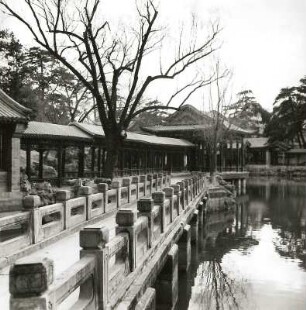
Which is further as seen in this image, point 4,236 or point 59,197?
point 4,236

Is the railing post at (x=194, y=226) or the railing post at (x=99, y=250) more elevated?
the railing post at (x=99, y=250)

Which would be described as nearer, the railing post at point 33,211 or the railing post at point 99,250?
the railing post at point 99,250

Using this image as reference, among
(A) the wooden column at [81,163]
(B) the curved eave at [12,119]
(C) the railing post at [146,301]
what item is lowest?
(C) the railing post at [146,301]

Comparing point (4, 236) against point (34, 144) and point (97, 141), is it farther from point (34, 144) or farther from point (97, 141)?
point (97, 141)

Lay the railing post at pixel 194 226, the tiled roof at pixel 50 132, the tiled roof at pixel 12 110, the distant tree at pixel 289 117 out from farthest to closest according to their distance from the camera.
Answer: the distant tree at pixel 289 117, the tiled roof at pixel 50 132, the railing post at pixel 194 226, the tiled roof at pixel 12 110

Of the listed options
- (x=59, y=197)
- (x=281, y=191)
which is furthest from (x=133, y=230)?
(x=281, y=191)

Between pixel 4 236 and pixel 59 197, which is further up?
pixel 59 197

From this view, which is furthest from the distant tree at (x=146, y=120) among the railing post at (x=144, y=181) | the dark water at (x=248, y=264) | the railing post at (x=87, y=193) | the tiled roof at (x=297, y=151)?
the railing post at (x=87, y=193)

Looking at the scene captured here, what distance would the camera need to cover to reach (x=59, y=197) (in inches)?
400

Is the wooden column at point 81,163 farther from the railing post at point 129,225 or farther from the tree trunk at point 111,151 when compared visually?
the railing post at point 129,225

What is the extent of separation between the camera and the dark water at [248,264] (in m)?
12.8

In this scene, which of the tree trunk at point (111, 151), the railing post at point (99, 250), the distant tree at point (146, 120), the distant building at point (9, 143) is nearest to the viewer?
the railing post at point (99, 250)

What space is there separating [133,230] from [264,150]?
65.6m

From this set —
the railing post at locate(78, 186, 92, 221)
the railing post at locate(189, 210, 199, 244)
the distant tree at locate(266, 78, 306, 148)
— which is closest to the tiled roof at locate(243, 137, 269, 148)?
the distant tree at locate(266, 78, 306, 148)
